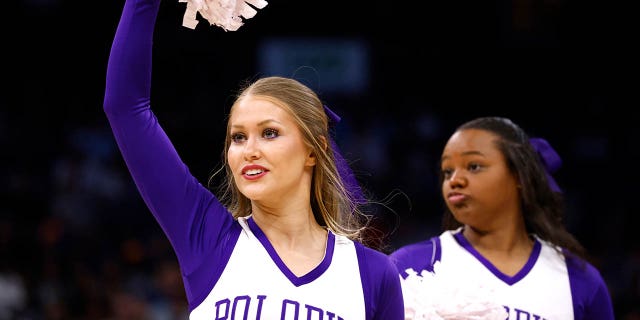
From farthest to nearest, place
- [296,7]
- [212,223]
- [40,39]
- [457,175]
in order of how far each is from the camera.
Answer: [296,7], [40,39], [457,175], [212,223]

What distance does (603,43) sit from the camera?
354 inches

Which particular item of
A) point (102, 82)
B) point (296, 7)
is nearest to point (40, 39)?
point (102, 82)

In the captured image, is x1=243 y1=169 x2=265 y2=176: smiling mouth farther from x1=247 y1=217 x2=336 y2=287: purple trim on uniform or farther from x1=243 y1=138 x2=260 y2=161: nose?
x1=247 y1=217 x2=336 y2=287: purple trim on uniform

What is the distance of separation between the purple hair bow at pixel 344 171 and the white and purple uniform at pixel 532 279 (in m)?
0.42

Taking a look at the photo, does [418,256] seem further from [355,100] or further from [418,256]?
[355,100]

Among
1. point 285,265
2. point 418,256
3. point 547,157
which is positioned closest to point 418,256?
point 418,256

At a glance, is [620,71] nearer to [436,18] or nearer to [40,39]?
[436,18]

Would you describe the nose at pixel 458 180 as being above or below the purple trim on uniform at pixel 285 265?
above

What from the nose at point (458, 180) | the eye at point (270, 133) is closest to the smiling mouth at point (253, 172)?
the eye at point (270, 133)

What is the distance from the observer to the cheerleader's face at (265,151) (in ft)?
7.59

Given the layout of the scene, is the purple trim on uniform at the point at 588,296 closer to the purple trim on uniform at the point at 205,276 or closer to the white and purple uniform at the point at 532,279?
the white and purple uniform at the point at 532,279

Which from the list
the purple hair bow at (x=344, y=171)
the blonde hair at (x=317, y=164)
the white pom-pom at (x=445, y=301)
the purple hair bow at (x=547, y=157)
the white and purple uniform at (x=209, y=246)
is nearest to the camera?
the white and purple uniform at (x=209, y=246)

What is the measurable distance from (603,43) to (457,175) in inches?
248

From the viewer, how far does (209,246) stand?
2316 millimetres
